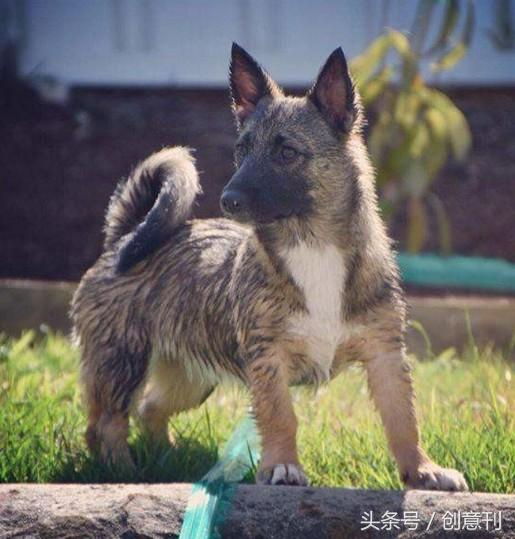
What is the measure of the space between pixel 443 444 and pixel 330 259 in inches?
32.2

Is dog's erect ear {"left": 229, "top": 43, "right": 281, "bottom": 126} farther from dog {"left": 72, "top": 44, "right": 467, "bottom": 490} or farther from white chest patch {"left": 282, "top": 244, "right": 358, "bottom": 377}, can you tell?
white chest patch {"left": 282, "top": 244, "right": 358, "bottom": 377}

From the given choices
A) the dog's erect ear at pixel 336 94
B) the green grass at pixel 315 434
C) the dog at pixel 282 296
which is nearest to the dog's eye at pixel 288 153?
the dog at pixel 282 296

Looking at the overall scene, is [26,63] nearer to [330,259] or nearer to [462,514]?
[330,259]

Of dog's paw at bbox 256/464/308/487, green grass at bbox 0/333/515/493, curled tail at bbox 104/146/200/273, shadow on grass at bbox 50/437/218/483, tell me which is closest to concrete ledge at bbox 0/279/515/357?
green grass at bbox 0/333/515/493

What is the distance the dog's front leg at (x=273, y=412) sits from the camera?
4.11m

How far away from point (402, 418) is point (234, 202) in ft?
3.14

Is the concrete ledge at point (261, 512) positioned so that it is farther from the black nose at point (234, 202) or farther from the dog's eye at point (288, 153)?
the dog's eye at point (288, 153)

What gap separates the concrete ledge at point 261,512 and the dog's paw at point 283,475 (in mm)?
186

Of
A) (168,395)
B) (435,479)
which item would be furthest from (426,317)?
(435,479)

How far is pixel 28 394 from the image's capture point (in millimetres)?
5211

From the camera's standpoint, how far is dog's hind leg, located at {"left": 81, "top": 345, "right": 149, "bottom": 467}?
481 centimetres

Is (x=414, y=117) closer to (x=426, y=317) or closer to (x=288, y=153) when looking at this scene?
(x=426, y=317)

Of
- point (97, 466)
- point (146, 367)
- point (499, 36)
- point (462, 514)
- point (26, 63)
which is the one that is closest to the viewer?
point (462, 514)

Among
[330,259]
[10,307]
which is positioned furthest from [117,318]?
[10,307]
